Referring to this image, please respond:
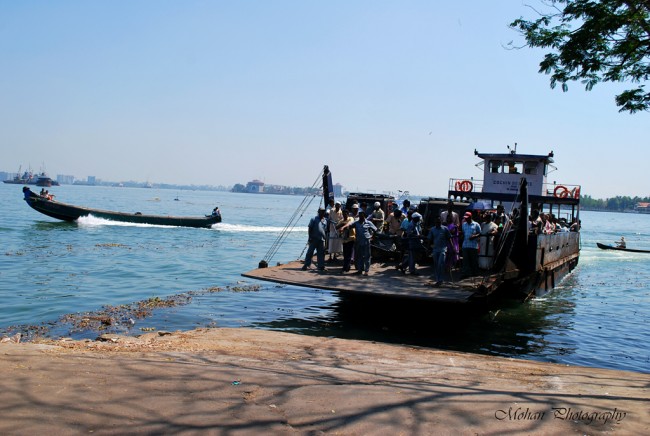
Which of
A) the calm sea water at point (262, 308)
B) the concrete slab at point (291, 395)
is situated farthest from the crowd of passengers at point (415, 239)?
the concrete slab at point (291, 395)

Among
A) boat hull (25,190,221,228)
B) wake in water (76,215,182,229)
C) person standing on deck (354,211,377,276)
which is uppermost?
person standing on deck (354,211,377,276)

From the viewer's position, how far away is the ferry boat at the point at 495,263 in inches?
494

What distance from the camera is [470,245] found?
14094 mm

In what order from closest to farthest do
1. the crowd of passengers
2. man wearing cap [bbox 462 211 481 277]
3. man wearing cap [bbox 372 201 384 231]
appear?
the crowd of passengers → man wearing cap [bbox 462 211 481 277] → man wearing cap [bbox 372 201 384 231]

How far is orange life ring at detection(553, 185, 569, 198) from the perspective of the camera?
926 inches

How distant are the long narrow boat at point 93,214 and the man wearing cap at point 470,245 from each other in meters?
36.8

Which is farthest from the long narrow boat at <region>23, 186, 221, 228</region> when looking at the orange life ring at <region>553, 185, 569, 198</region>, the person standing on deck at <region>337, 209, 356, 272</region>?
the person standing on deck at <region>337, 209, 356, 272</region>

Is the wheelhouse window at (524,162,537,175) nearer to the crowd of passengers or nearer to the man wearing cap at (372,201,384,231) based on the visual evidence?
the crowd of passengers

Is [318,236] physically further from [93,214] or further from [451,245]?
[93,214]

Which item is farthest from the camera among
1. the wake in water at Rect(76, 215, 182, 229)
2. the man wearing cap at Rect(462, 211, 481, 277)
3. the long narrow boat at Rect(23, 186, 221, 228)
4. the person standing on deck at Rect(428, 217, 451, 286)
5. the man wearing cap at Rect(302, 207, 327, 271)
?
the wake in water at Rect(76, 215, 182, 229)

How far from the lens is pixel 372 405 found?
5906 mm

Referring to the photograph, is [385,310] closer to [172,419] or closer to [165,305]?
[165,305]

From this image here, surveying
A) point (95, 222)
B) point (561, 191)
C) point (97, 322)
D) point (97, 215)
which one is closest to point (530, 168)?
point (561, 191)

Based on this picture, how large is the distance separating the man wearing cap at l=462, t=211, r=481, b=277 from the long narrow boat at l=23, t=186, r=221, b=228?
121 ft
